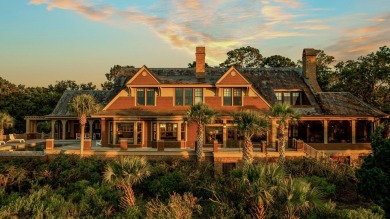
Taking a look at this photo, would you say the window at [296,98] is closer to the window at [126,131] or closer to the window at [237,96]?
the window at [237,96]

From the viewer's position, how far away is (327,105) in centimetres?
2953

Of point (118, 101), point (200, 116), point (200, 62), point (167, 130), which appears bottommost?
point (167, 130)

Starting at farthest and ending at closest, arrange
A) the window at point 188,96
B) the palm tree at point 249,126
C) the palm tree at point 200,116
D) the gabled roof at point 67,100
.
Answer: the gabled roof at point 67,100 < the window at point 188,96 < the palm tree at point 200,116 < the palm tree at point 249,126

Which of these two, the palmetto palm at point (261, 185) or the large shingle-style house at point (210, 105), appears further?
the large shingle-style house at point (210, 105)

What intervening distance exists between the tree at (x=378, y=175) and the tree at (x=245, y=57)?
150 feet

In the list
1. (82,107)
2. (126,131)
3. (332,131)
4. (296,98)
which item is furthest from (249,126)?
(332,131)

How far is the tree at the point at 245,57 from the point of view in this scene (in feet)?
198

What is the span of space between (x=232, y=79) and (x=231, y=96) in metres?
1.47

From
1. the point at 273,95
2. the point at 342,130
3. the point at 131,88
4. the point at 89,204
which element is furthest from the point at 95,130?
the point at 342,130

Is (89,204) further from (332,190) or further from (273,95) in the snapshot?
(273,95)

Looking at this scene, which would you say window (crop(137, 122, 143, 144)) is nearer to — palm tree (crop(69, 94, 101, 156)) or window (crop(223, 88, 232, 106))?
palm tree (crop(69, 94, 101, 156))

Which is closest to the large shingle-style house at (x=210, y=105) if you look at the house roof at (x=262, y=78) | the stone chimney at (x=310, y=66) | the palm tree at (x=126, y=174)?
the house roof at (x=262, y=78)

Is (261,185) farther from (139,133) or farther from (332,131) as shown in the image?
(332,131)

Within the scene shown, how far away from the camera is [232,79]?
28.1m
